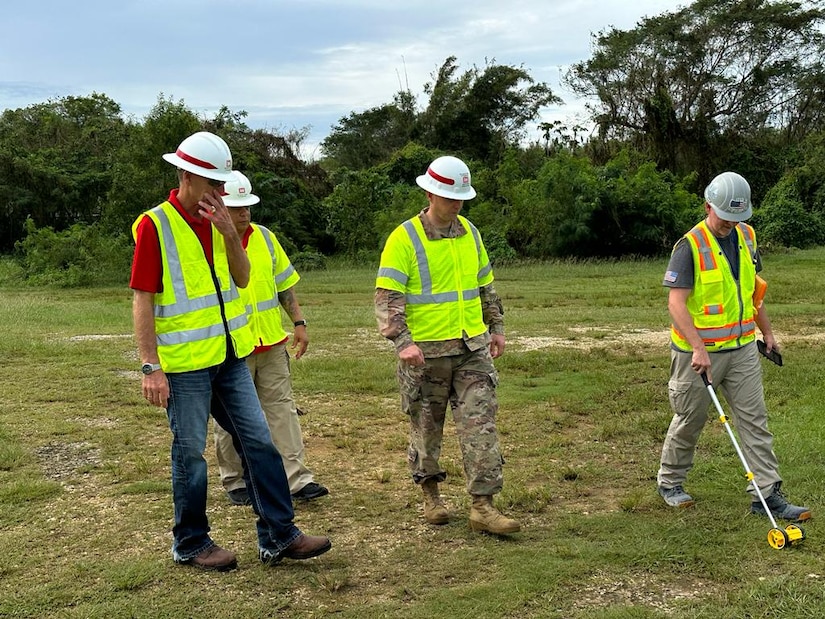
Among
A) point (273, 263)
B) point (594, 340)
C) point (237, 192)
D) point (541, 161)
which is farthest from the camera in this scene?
point (541, 161)

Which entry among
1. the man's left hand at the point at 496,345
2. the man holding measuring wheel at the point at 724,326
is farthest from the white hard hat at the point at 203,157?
the man holding measuring wheel at the point at 724,326

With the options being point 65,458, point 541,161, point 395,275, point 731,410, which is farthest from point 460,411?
point 541,161

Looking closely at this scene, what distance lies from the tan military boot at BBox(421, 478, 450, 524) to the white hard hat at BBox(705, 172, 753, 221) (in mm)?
2369

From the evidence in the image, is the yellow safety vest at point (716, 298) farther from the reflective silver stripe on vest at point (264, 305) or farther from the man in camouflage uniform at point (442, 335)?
the reflective silver stripe on vest at point (264, 305)

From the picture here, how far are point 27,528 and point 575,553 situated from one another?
10.7 feet

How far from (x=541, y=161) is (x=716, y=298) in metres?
33.1

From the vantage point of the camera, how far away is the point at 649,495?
19.2ft

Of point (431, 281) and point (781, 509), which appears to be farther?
point (431, 281)

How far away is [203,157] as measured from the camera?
4.33m

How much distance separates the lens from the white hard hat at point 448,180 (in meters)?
5.24

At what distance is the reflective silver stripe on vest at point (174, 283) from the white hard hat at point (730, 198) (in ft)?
9.76

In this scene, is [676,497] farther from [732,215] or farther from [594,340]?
[594,340]

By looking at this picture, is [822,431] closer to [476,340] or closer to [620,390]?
[620,390]

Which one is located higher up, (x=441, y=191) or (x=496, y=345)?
(x=441, y=191)
